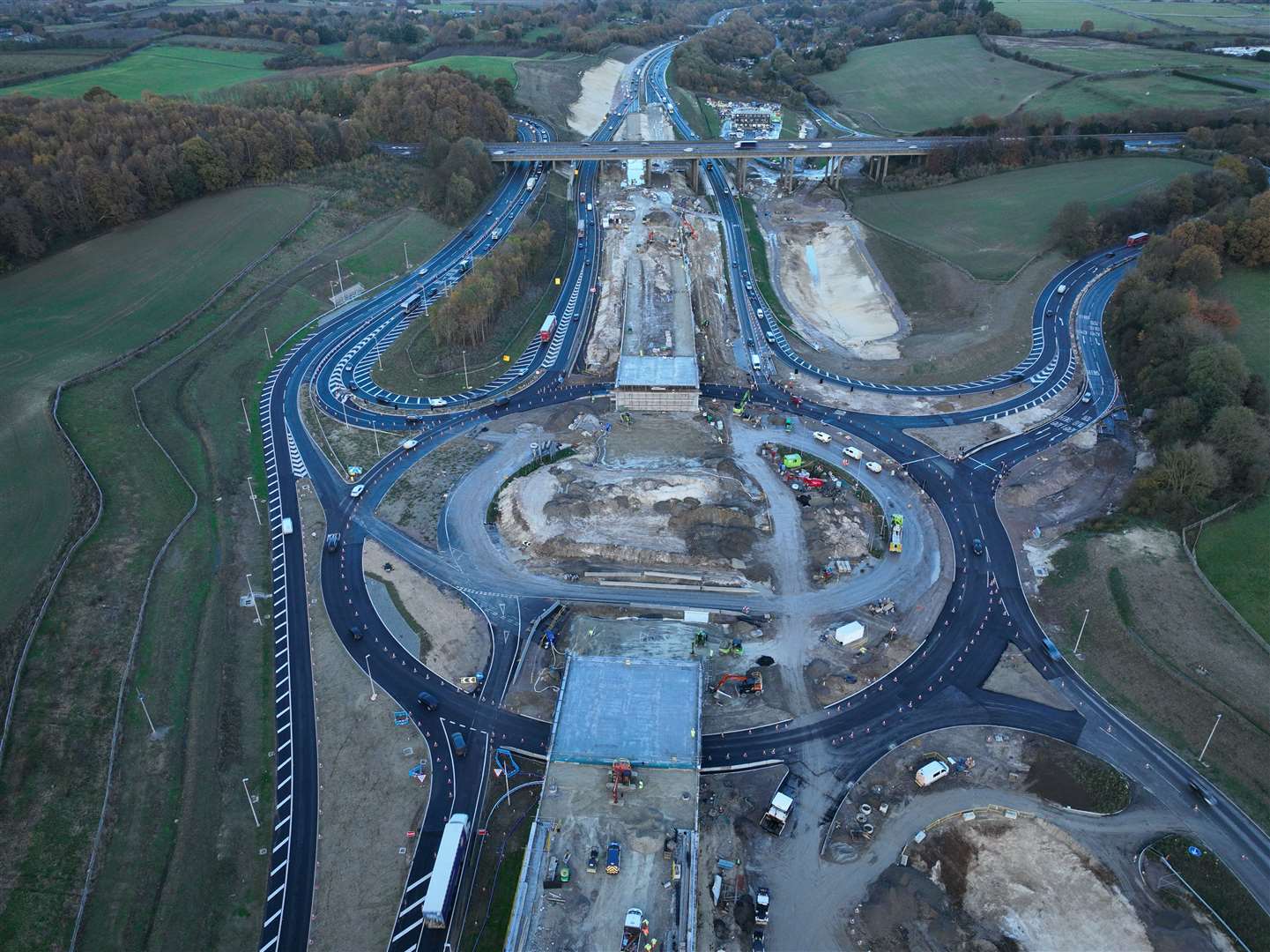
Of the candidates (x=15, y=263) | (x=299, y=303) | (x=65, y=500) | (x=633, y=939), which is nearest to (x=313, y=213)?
(x=299, y=303)

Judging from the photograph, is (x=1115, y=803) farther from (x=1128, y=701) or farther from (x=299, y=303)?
(x=299, y=303)

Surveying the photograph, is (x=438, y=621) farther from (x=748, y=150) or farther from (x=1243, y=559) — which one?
(x=748, y=150)

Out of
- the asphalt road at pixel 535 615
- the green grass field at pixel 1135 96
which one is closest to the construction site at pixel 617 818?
the asphalt road at pixel 535 615

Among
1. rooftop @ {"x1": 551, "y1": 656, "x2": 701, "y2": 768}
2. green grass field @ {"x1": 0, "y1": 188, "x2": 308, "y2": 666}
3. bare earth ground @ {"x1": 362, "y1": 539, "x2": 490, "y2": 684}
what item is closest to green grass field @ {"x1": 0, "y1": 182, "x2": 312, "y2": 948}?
green grass field @ {"x1": 0, "y1": 188, "x2": 308, "y2": 666}

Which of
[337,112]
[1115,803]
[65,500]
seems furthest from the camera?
[337,112]

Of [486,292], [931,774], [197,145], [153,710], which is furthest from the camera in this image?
[197,145]

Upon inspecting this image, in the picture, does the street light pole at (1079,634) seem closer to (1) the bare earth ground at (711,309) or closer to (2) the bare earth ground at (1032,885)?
(2) the bare earth ground at (1032,885)

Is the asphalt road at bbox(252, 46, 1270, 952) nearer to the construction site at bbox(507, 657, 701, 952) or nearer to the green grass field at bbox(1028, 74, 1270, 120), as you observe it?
the construction site at bbox(507, 657, 701, 952)

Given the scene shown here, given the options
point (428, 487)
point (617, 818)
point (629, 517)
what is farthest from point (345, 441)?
point (617, 818)
